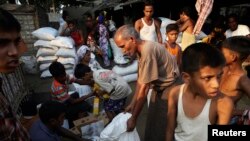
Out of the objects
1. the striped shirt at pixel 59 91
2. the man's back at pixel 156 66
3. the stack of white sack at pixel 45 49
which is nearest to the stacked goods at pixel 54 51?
the stack of white sack at pixel 45 49

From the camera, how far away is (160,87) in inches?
99.2

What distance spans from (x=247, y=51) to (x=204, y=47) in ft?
1.80

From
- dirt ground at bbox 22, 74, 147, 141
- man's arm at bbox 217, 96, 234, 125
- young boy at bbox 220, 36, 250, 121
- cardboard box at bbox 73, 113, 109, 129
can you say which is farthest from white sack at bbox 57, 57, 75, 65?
man's arm at bbox 217, 96, 234, 125

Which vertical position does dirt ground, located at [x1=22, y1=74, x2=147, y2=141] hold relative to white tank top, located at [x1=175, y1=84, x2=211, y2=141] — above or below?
below

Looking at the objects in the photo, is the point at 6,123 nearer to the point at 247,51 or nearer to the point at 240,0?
the point at 247,51

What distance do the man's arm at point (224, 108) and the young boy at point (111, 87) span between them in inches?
68.0

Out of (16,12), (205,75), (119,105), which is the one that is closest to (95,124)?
(119,105)

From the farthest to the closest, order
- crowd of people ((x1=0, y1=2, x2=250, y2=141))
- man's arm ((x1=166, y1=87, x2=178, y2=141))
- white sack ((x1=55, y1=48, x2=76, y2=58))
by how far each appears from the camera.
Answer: white sack ((x1=55, y1=48, x2=76, y2=58)) < man's arm ((x1=166, y1=87, x2=178, y2=141)) < crowd of people ((x1=0, y1=2, x2=250, y2=141))

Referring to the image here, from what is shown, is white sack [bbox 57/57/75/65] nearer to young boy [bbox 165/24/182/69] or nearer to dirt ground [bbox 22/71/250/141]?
dirt ground [bbox 22/71/250/141]

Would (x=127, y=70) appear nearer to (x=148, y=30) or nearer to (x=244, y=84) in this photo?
(x=148, y=30)

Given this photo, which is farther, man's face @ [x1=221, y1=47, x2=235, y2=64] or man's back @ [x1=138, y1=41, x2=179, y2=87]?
man's back @ [x1=138, y1=41, x2=179, y2=87]

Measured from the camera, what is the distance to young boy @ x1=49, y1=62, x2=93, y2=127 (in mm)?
3014

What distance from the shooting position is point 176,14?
27.0 feet

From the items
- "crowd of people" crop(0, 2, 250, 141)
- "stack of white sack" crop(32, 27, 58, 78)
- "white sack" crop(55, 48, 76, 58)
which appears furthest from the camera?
"stack of white sack" crop(32, 27, 58, 78)
